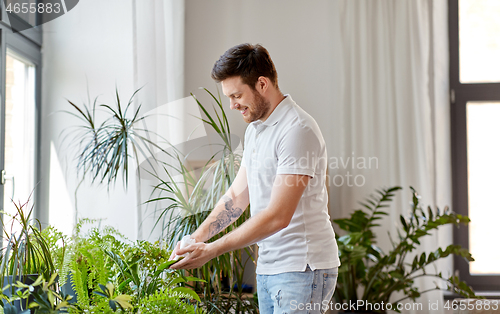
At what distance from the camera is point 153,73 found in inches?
90.7

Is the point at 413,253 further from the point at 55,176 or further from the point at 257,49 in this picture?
the point at 55,176

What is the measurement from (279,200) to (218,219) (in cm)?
43

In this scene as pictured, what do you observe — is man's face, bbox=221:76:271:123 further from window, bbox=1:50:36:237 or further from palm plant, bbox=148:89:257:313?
window, bbox=1:50:36:237

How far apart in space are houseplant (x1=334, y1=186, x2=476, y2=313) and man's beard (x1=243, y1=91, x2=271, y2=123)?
111cm

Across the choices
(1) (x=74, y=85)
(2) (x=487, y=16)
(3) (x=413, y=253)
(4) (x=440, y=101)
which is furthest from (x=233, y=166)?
(2) (x=487, y=16)

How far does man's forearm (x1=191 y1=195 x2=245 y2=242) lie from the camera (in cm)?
153

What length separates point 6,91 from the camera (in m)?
2.21

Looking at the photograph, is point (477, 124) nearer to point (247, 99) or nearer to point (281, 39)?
point (281, 39)

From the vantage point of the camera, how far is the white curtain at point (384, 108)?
269cm

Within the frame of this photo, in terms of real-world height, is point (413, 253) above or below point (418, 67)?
below

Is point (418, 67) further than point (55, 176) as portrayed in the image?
Yes

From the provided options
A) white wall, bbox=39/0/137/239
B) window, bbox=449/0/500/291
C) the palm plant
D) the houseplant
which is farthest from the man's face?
window, bbox=449/0/500/291

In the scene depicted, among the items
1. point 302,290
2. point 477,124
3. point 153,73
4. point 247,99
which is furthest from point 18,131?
point 477,124

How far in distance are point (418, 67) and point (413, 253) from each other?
3.91ft
